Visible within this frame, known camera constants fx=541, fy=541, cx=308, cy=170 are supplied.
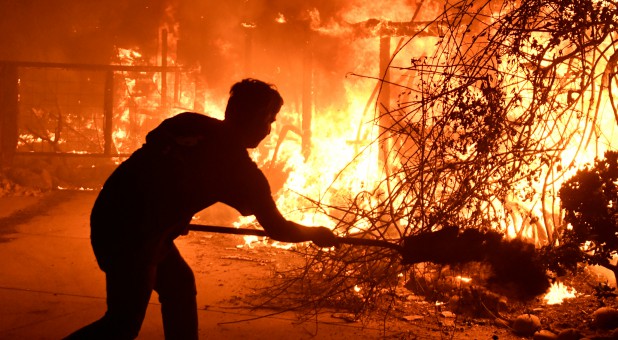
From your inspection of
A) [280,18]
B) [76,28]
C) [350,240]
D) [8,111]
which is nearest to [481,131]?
[350,240]

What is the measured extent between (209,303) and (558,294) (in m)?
4.05

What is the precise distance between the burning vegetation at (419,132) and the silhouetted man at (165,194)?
126cm

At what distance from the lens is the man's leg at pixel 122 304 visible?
9.80ft

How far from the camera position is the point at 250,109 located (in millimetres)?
3115

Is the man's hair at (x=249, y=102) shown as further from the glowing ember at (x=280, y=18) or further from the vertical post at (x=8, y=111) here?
the vertical post at (x=8, y=111)

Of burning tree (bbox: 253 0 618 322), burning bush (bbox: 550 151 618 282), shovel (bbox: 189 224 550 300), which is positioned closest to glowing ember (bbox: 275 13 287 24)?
burning tree (bbox: 253 0 618 322)

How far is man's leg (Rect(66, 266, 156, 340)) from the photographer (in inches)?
118

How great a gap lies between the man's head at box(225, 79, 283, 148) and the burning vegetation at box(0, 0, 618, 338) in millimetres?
1211

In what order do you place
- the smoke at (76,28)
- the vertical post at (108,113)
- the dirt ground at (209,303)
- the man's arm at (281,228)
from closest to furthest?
the man's arm at (281,228) → the dirt ground at (209,303) → the vertical post at (108,113) → the smoke at (76,28)

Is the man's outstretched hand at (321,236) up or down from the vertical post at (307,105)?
down

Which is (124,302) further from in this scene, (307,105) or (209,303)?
(307,105)

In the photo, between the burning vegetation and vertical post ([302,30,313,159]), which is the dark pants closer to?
the burning vegetation

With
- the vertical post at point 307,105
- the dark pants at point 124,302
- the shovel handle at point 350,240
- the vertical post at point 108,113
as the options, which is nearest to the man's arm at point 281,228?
the shovel handle at point 350,240

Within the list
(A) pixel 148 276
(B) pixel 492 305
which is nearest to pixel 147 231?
(A) pixel 148 276
